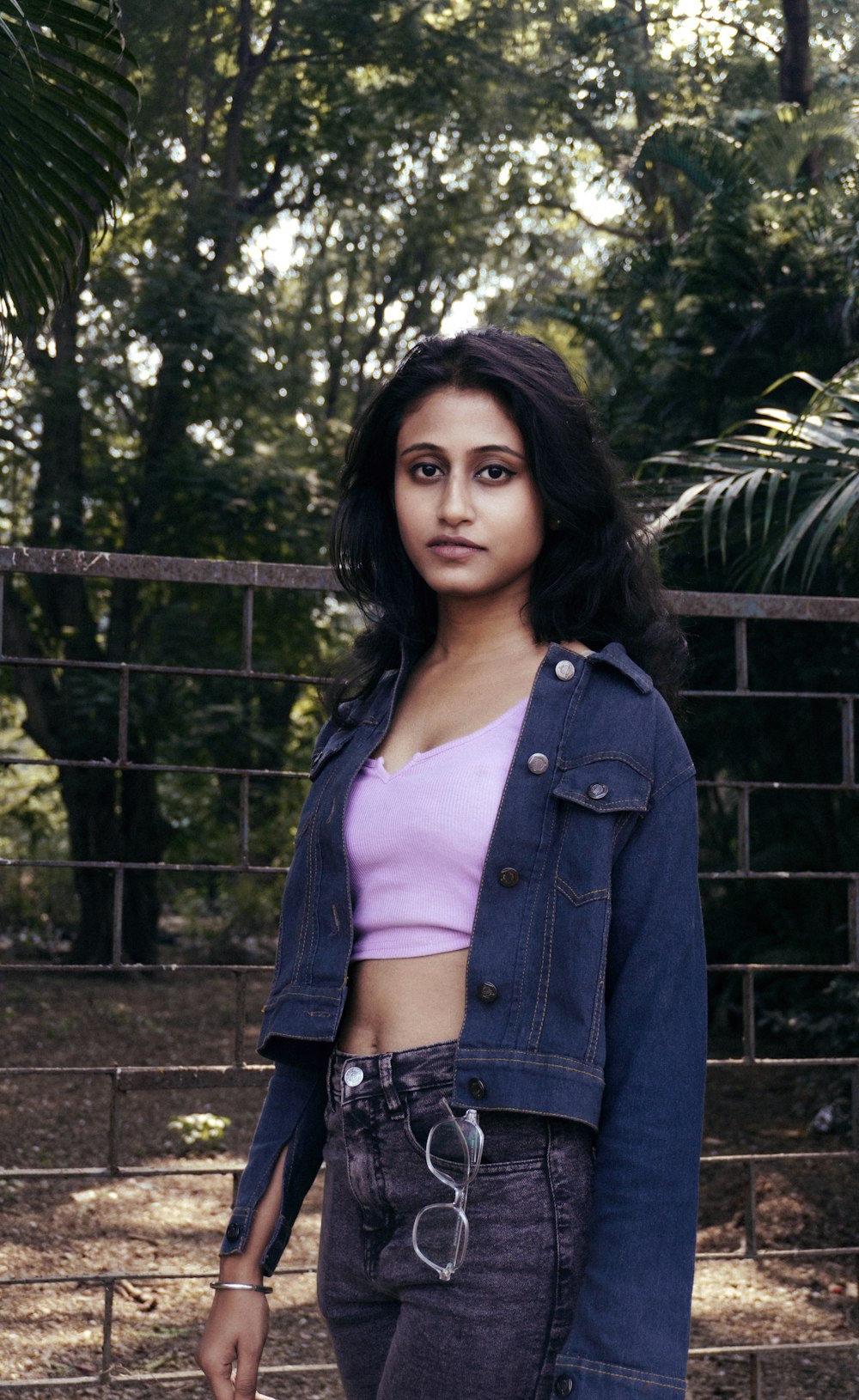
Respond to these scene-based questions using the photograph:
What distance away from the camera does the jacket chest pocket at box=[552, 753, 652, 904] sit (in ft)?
4.69

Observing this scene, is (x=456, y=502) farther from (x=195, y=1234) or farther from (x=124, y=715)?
(x=195, y=1234)

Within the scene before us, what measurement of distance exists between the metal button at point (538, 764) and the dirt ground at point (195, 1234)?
1.50 m

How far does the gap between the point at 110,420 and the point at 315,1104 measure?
11163mm

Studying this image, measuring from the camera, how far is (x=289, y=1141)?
65.9 inches

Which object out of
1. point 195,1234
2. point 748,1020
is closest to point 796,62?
point 195,1234

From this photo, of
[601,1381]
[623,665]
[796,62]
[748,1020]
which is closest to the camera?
[601,1381]

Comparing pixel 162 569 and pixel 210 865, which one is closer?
pixel 162 569

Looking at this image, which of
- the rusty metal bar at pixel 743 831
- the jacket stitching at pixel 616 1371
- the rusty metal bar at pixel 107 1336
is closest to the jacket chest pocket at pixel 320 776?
the jacket stitching at pixel 616 1371

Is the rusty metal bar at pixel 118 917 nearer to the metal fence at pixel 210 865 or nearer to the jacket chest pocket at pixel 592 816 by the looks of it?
the metal fence at pixel 210 865

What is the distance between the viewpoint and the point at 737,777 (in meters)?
8.91

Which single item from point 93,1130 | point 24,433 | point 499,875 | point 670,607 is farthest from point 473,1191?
point 24,433

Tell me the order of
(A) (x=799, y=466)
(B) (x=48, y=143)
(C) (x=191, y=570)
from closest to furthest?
(B) (x=48, y=143)
(C) (x=191, y=570)
(A) (x=799, y=466)

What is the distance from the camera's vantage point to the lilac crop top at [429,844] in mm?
1484

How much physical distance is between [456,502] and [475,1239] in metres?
0.77
